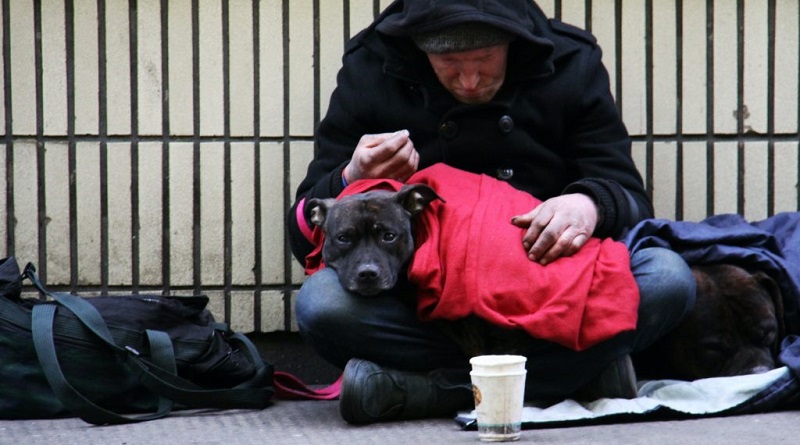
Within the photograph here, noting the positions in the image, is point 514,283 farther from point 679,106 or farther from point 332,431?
point 679,106

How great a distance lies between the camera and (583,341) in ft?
10.5

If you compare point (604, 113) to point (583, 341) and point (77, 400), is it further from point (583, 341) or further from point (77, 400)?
point (77, 400)

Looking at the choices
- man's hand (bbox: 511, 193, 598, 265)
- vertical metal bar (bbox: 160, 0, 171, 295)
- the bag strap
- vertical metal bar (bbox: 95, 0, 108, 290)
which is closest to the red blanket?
man's hand (bbox: 511, 193, 598, 265)

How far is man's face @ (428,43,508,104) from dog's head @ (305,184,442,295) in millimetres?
394

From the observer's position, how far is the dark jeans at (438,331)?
3311mm

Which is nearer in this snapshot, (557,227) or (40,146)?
(557,227)

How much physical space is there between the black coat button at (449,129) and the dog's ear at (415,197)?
1.15 ft

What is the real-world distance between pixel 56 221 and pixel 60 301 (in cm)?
68

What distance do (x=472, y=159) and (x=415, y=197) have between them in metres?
0.41

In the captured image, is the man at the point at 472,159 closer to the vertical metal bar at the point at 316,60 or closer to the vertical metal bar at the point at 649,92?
the vertical metal bar at the point at 316,60

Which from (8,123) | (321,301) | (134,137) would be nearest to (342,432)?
(321,301)

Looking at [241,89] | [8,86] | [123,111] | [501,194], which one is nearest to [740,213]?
[501,194]

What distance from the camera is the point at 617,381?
3.39 meters

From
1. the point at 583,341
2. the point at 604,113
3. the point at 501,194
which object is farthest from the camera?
the point at 604,113
